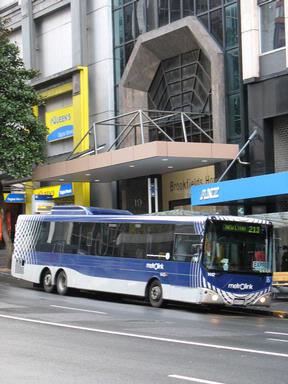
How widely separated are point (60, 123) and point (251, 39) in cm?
1447

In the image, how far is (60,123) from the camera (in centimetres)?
3812

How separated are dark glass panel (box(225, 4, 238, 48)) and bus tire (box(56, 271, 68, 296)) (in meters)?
12.3

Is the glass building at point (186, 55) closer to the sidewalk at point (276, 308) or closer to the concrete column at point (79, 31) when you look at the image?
the concrete column at point (79, 31)

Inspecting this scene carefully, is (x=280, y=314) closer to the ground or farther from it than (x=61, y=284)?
closer to the ground

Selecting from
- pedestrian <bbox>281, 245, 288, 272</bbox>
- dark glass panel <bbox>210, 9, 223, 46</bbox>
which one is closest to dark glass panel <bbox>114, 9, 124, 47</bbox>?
dark glass panel <bbox>210, 9, 223, 46</bbox>

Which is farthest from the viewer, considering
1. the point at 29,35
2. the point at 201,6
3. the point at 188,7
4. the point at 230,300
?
the point at 29,35

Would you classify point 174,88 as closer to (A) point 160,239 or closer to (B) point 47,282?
(B) point 47,282

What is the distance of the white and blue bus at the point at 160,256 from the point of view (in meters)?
18.9

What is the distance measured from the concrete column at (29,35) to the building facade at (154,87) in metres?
0.06

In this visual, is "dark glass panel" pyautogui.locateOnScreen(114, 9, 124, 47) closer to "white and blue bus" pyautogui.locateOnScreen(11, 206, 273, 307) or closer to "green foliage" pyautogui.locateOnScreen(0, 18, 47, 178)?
"green foliage" pyautogui.locateOnScreen(0, 18, 47, 178)

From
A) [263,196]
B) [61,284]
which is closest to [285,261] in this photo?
[263,196]

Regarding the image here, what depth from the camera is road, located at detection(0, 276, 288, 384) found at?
845cm

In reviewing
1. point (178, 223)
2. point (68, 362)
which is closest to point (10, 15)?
point (178, 223)

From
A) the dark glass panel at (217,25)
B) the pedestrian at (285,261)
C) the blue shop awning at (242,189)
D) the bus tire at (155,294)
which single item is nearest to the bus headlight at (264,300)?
the bus tire at (155,294)
